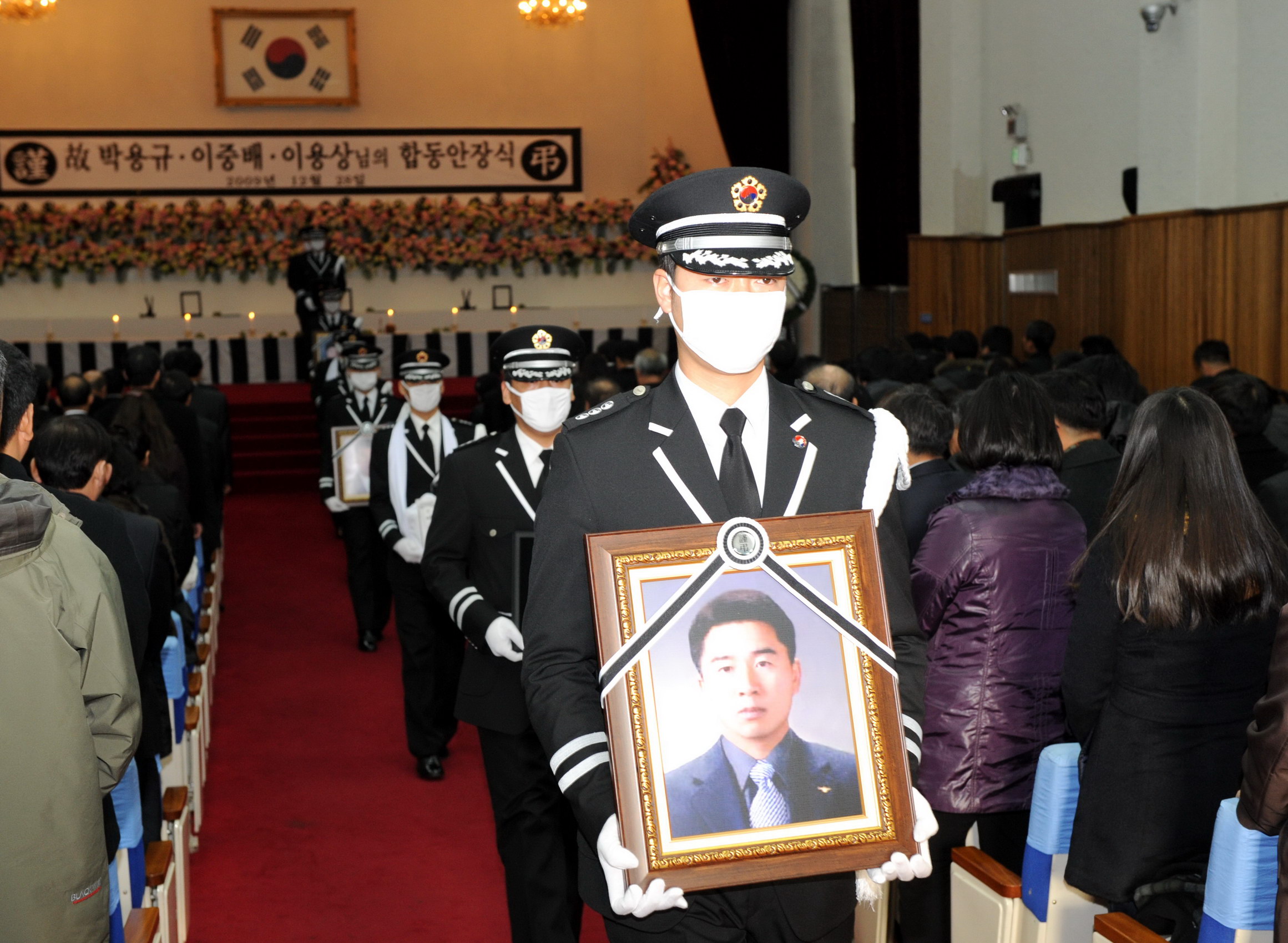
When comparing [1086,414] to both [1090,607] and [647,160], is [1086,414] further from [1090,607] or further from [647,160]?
[647,160]

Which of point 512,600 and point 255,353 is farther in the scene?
point 255,353

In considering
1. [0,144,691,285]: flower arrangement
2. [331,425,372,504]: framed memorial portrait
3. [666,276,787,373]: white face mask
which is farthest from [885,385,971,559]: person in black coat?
[0,144,691,285]: flower arrangement

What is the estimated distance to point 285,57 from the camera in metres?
14.4

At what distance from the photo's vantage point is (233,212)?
1388cm

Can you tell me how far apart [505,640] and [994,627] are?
106 cm

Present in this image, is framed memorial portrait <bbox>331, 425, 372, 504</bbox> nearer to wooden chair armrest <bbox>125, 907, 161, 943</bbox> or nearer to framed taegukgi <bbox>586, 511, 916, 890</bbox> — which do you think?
wooden chair armrest <bbox>125, 907, 161, 943</bbox>

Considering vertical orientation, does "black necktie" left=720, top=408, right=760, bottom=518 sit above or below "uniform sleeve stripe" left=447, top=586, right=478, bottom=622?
above

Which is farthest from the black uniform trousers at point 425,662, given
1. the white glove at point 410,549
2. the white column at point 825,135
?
the white column at point 825,135

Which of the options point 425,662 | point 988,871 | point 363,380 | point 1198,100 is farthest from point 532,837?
point 1198,100

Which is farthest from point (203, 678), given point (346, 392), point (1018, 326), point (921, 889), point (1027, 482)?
point (1018, 326)

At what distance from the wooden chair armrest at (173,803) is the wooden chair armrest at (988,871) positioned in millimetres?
1822

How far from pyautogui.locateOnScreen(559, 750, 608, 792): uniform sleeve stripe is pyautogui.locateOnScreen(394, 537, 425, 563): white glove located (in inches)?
123

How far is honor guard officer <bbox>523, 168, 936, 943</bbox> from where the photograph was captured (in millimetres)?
1802

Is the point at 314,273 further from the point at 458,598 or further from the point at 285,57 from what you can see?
the point at 458,598
